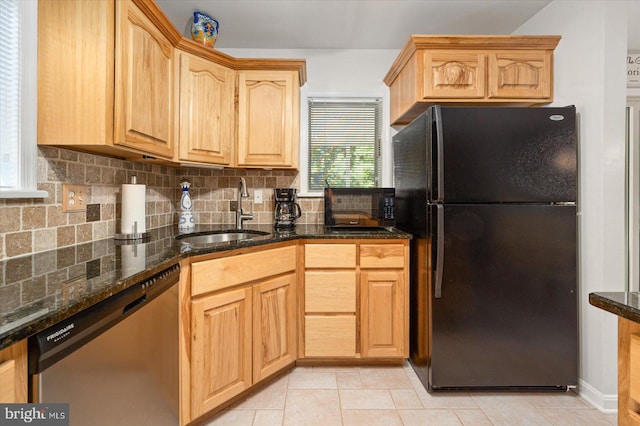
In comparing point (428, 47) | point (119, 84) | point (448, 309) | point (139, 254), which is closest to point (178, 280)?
point (139, 254)

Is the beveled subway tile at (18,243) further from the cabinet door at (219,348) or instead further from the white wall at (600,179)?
the white wall at (600,179)

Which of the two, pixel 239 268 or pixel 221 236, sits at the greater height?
pixel 221 236

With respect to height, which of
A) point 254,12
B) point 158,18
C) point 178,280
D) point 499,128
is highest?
point 254,12

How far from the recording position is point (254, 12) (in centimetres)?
209

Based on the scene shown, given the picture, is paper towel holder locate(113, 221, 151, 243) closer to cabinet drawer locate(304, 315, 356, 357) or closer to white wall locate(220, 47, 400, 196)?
cabinet drawer locate(304, 315, 356, 357)

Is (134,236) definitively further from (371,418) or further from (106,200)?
(371,418)

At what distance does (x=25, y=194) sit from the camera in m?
1.19

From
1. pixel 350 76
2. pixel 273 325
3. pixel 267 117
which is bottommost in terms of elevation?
pixel 273 325

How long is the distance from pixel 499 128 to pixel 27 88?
2240 mm

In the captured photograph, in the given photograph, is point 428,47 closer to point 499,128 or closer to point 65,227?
point 499,128

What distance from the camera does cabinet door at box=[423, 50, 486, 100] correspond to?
6.43 feet

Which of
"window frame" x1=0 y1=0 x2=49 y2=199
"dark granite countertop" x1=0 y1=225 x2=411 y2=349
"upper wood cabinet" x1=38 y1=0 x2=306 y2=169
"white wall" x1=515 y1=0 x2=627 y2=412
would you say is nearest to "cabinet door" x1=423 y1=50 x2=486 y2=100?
"white wall" x1=515 y1=0 x2=627 y2=412

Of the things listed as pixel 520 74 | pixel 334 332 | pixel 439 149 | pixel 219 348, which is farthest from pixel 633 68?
pixel 219 348

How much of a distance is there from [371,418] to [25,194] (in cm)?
187
